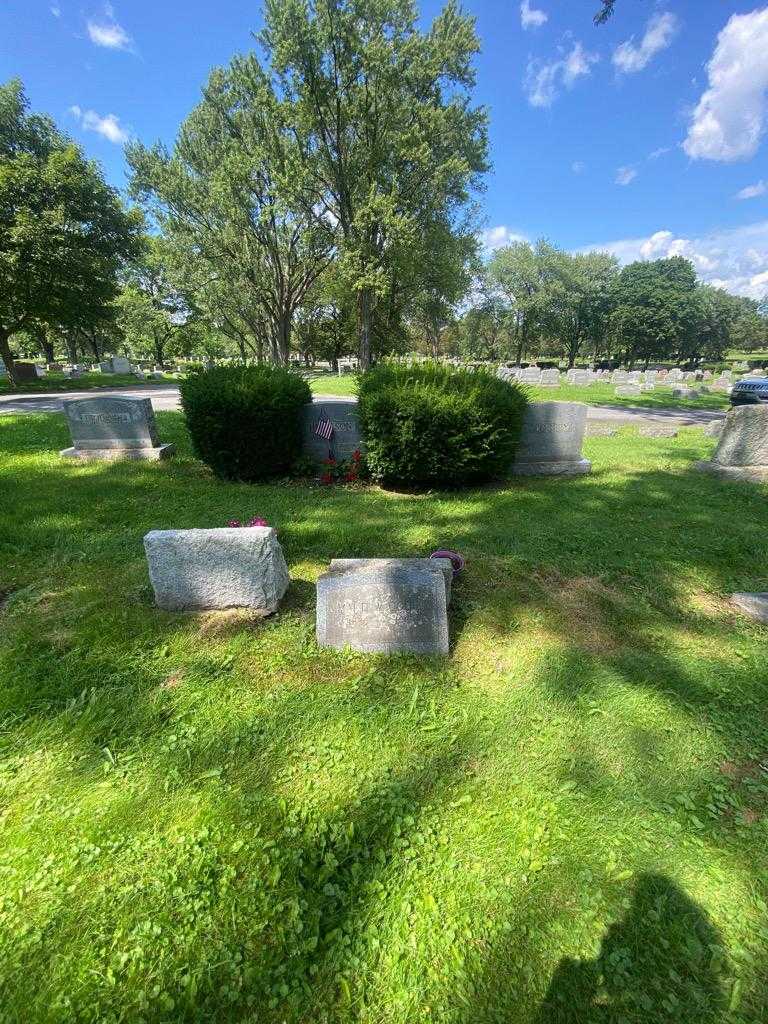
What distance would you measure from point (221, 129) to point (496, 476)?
25.3 m

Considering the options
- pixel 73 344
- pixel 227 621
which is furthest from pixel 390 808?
pixel 73 344

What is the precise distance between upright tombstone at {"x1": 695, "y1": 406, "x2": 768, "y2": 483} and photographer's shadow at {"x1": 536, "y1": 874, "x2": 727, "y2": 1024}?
6522 mm

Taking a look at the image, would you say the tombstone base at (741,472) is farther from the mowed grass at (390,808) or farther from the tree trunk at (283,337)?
the tree trunk at (283,337)

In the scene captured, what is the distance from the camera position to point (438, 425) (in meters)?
5.43

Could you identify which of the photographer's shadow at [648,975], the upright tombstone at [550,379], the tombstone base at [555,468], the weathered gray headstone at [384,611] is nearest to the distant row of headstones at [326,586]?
the weathered gray headstone at [384,611]

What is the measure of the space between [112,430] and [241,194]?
19.5 m

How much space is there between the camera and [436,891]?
5.03ft

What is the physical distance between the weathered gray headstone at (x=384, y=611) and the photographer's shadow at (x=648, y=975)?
4.60 ft

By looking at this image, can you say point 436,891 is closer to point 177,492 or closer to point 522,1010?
point 522,1010

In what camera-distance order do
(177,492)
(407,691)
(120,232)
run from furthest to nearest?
(120,232) < (177,492) < (407,691)

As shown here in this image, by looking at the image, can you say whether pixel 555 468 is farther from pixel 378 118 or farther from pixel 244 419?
pixel 378 118

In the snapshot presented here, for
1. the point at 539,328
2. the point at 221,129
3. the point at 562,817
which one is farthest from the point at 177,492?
the point at 539,328

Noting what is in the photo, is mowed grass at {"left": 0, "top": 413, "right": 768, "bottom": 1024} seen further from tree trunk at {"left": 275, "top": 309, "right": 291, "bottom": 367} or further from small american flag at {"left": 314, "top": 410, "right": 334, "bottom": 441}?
tree trunk at {"left": 275, "top": 309, "right": 291, "bottom": 367}

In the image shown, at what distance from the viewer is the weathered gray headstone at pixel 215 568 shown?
280 cm
